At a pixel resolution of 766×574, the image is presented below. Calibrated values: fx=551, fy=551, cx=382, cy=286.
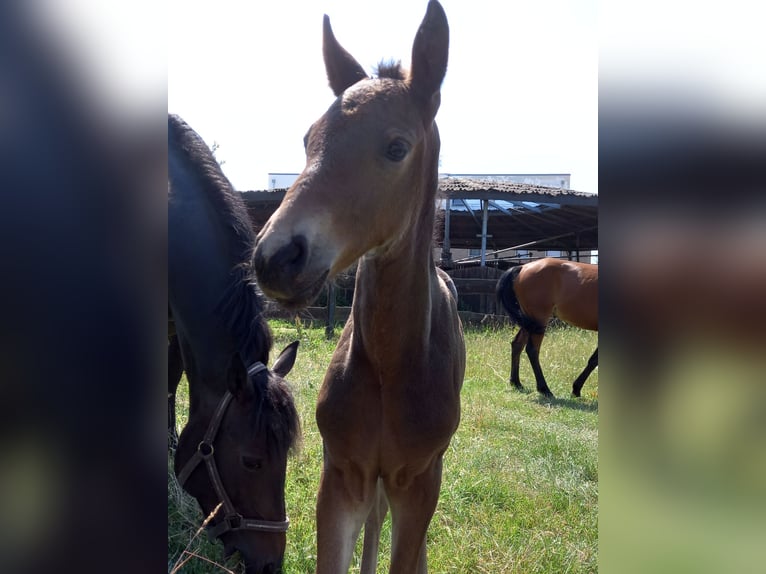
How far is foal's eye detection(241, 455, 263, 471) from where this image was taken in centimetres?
250

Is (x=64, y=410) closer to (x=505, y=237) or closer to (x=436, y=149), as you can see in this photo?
(x=436, y=149)

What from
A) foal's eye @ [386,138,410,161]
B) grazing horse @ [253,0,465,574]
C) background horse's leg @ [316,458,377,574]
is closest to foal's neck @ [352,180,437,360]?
grazing horse @ [253,0,465,574]

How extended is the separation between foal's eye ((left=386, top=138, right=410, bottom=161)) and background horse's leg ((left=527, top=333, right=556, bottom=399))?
20.9 ft

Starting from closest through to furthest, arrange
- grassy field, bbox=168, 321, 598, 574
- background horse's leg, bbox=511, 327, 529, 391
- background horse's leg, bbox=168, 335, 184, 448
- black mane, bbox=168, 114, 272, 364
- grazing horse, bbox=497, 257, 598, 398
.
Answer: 1. black mane, bbox=168, 114, 272, 364
2. grassy field, bbox=168, 321, 598, 574
3. background horse's leg, bbox=168, 335, 184, 448
4. background horse's leg, bbox=511, 327, 529, 391
5. grazing horse, bbox=497, 257, 598, 398

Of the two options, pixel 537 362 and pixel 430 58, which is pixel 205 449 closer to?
pixel 430 58

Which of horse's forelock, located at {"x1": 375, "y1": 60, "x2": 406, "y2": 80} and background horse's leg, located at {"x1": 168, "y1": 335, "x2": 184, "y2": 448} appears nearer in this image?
horse's forelock, located at {"x1": 375, "y1": 60, "x2": 406, "y2": 80}

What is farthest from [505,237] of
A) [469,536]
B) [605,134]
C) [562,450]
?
[605,134]

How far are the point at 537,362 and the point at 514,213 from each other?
823 centimetres

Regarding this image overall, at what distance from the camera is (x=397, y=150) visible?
5.43ft

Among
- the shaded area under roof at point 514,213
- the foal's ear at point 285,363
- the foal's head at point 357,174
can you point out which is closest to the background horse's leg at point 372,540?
the foal's ear at point 285,363

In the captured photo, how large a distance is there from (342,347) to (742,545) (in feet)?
5.89

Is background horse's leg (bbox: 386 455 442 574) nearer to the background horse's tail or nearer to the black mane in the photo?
the black mane

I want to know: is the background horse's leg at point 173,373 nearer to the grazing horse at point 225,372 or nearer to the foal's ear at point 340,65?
the grazing horse at point 225,372

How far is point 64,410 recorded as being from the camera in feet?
2.17
